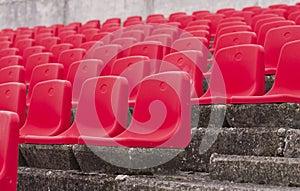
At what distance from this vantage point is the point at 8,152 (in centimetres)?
125

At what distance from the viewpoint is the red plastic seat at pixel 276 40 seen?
225 cm

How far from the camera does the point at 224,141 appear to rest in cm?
158

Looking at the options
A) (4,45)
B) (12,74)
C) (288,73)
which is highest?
(288,73)

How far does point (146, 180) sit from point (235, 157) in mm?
248

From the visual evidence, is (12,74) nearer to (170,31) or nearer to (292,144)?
(170,31)

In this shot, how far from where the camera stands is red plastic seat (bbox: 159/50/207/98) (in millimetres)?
2039

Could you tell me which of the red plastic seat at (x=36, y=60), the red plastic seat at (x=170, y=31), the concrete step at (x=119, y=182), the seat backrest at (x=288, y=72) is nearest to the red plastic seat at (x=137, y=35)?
the red plastic seat at (x=170, y=31)

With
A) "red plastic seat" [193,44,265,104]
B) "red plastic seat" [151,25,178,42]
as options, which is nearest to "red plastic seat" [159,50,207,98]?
"red plastic seat" [193,44,265,104]

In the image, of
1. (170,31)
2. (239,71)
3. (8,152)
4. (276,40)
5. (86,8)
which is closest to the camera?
(8,152)

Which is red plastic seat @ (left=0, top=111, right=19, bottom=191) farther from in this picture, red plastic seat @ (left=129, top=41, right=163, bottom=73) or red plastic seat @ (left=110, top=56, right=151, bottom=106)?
red plastic seat @ (left=129, top=41, right=163, bottom=73)

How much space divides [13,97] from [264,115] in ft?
2.92

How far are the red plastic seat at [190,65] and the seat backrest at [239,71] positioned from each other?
53 mm

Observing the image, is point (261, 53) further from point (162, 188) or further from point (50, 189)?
point (50, 189)

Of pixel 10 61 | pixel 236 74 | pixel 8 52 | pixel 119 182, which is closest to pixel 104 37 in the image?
pixel 8 52
